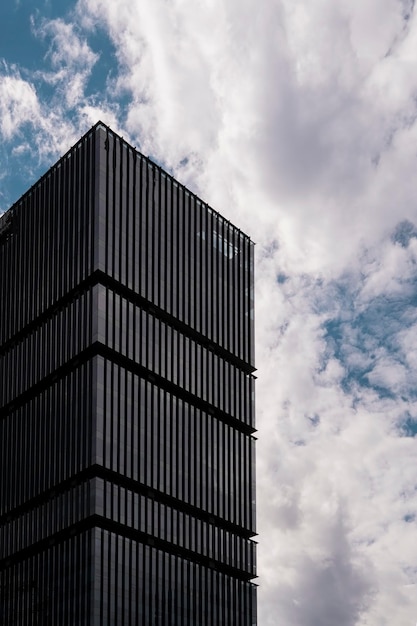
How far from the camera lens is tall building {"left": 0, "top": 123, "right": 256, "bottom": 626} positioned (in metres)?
169

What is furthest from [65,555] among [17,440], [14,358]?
[14,358]

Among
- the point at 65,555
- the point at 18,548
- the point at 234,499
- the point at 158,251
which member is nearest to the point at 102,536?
the point at 65,555

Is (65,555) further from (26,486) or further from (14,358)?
(14,358)

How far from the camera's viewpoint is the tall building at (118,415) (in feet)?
555

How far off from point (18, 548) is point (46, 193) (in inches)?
2128

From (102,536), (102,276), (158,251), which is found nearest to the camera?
(102,536)

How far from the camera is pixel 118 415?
174 metres

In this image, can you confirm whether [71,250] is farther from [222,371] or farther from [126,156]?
[222,371]

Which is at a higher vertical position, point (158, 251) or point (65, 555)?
point (158, 251)

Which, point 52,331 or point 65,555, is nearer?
point 65,555

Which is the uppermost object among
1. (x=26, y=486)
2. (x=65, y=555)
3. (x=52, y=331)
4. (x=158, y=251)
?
(x=158, y=251)

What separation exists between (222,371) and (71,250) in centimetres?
3178

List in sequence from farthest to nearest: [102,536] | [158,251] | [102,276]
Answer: [158,251] < [102,276] < [102,536]

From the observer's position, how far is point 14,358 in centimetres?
19325
